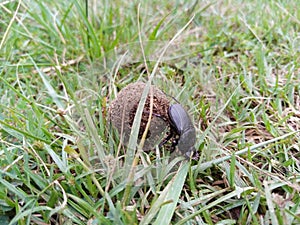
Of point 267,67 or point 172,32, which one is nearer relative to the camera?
point 267,67

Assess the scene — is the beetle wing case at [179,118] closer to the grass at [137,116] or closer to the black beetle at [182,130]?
the black beetle at [182,130]

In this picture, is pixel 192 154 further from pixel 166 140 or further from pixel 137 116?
pixel 137 116

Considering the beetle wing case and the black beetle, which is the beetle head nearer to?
the black beetle

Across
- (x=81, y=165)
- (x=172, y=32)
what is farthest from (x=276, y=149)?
(x=172, y=32)

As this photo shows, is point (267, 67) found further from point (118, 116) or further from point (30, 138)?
point (30, 138)

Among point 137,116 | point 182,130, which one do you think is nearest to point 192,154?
point 182,130

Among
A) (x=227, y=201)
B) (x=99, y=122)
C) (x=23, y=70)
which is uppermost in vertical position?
(x=23, y=70)

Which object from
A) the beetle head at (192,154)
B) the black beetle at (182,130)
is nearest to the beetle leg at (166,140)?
the black beetle at (182,130)
